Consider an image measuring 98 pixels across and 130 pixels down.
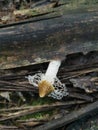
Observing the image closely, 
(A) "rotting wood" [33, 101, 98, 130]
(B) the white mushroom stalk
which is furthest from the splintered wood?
(B) the white mushroom stalk

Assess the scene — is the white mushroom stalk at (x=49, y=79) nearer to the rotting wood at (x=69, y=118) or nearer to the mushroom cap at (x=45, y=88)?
the mushroom cap at (x=45, y=88)

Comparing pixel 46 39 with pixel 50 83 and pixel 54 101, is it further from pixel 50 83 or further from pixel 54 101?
pixel 54 101

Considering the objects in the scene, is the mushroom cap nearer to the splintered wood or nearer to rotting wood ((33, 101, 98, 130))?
the splintered wood

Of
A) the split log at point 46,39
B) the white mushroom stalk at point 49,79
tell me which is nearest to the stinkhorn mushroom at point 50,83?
the white mushroom stalk at point 49,79

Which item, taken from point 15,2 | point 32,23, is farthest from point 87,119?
point 15,2

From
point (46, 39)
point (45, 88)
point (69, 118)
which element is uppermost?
point (46, 39)

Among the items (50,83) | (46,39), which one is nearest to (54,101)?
(50,83)
